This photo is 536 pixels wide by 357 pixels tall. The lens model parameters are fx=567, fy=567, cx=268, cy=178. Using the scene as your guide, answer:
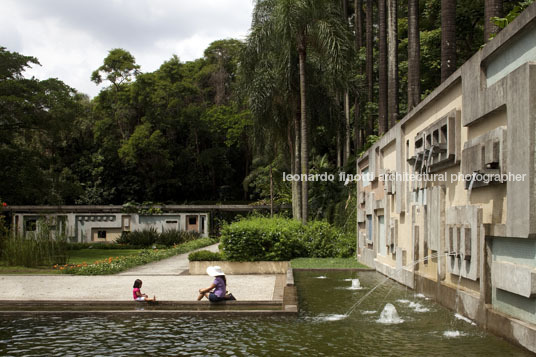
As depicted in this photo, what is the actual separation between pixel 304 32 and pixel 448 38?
12.3 meters

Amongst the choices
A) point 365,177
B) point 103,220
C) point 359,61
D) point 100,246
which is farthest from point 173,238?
point 365,177

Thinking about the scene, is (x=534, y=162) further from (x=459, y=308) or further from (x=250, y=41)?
(x=250, y=41)

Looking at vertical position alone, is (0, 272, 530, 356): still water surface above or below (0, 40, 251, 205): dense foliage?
below

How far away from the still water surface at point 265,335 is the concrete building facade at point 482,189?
25.8 inches

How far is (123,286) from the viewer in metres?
15.0

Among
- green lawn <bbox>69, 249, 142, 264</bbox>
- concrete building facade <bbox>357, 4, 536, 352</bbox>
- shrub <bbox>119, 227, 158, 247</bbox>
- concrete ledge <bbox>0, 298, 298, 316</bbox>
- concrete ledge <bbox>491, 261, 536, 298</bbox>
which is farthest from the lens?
shrub <bbox>119, 227, 158, 247</bbox>

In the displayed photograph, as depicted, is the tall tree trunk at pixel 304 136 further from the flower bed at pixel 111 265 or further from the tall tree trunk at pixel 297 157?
the flower bed at pixel 111 265

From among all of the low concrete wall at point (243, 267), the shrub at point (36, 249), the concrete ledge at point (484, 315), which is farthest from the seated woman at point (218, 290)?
the shrub at point (36, 249)

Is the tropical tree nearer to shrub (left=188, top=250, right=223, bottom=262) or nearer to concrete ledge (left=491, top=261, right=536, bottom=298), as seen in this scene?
shrub (left=188, top=250, right=223, bottom=262)

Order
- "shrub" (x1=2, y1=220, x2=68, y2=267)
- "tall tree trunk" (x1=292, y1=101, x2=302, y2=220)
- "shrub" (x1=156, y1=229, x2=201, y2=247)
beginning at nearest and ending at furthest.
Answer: "shrub" (x1=2, y1=220, x2=68, y2=267), "tall tree trunk" (x1=292, y1=101, x2=302, y2=220), "shrub" (x1=156, y1=229, x2=201, y2=247)

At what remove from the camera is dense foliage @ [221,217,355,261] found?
19.3 m

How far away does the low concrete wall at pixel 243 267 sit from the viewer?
18797 millimetres

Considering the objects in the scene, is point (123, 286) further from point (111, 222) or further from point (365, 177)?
point (111, 222)

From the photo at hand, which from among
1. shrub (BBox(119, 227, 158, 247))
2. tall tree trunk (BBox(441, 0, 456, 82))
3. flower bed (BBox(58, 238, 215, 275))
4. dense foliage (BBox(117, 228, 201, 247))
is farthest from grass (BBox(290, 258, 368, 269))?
shrub (BBox(119, 227, 158, 247))
